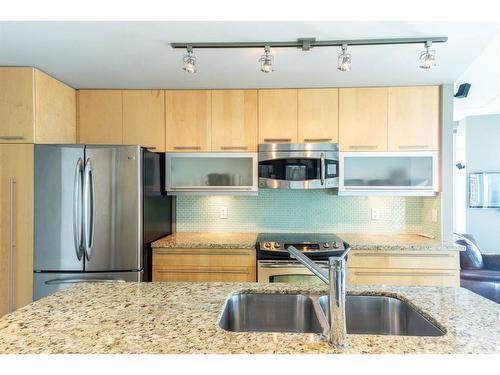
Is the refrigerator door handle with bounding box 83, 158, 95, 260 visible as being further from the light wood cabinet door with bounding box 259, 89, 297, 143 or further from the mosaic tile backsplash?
the light wood cabinet door with bounding box 259, 89, 297, 143

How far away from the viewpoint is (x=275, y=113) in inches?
111

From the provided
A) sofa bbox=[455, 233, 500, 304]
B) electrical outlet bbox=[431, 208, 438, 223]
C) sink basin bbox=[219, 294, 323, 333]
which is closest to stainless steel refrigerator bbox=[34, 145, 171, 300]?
sink basin bbox=[219, 294, 323, 333]

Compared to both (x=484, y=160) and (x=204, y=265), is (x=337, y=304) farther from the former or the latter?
(x=484, y=160)

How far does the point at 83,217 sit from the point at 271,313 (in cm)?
166

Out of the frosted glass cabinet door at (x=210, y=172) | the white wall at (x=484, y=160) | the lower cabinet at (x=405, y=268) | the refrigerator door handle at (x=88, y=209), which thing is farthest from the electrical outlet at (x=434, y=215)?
the white wall at (x=484, y=160)

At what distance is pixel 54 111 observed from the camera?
8.39 feet

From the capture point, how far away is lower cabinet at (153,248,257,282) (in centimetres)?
256

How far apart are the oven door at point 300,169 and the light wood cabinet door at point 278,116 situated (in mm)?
A: 180

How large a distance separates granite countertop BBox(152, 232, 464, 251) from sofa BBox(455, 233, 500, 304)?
4.10 ft

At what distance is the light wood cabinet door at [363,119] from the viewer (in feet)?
9.02

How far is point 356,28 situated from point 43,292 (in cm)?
278

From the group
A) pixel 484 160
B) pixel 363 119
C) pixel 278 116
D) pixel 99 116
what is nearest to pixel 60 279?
pixel 99 116
